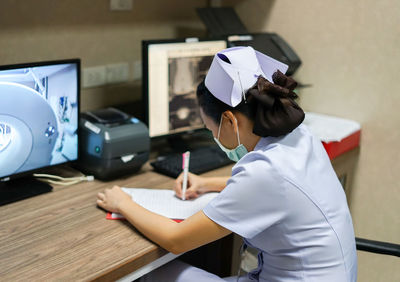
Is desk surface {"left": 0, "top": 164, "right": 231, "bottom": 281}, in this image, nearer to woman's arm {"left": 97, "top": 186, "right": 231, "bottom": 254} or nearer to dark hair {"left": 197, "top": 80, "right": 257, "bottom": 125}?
woman's arm {"left": 97, "top": 186, "right": 231, "bottom": 254}

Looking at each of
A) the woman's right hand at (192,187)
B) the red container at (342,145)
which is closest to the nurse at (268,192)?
the woman's right hand at (192,187)

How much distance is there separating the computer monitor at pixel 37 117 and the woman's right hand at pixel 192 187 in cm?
39

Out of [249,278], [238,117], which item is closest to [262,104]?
[238,117]

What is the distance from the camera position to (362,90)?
205 centimetres

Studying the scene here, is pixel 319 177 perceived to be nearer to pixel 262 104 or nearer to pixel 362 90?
pixel 262 104

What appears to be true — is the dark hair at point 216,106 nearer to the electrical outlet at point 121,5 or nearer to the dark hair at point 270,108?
the dark hair at point 270,108

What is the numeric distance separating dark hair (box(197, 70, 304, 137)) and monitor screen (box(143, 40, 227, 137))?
629 mm

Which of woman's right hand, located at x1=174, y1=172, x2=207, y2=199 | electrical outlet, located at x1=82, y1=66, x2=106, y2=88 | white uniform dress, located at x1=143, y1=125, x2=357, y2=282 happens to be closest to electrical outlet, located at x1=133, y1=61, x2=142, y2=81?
electrical outlet, located at x1=82, y1=66, x2=106, y2=88

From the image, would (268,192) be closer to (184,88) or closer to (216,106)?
(216,106)

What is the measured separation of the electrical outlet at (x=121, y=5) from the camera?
1.88m

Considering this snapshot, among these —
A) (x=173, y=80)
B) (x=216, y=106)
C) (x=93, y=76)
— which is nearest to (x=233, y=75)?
(x=216, y=106)

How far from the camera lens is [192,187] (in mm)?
1508

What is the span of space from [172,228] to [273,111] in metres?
0.40

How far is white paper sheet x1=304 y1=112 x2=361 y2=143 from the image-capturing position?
1.90 meters
